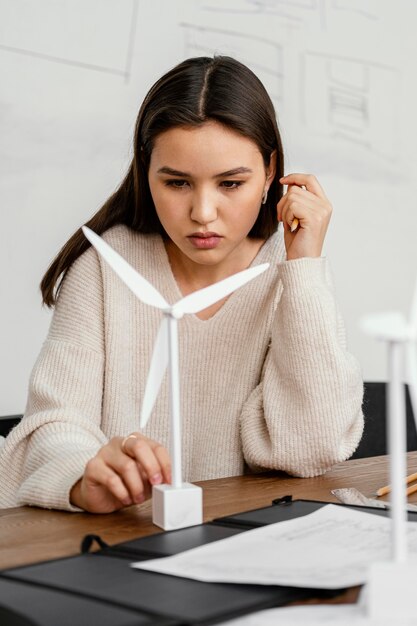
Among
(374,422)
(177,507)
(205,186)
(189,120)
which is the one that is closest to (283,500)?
(177,507)

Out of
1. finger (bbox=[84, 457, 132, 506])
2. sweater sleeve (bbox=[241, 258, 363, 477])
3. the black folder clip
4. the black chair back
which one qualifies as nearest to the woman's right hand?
finger (bbox=[84, 457, 132, 506])

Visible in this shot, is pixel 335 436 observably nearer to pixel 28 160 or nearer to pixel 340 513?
pixel 340 513

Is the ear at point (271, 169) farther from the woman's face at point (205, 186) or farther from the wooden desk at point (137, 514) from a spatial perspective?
the wooden desk at point (137, 514)

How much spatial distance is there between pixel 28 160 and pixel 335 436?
1.15m

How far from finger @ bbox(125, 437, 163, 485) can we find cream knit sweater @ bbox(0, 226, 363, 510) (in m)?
0.14

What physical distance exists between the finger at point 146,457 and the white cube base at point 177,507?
4 cm

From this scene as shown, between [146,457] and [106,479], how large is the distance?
0.06 metres

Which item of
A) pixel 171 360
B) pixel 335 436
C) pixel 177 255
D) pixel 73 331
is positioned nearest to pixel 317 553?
pixel 171 360

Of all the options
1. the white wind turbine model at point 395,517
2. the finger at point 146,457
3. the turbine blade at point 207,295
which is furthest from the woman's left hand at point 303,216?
the white wind turbine model at point 395,517

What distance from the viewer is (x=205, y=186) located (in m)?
1.44

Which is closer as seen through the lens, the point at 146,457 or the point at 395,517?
the point at 395,517

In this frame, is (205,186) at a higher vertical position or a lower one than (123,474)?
higher

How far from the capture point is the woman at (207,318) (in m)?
1.43

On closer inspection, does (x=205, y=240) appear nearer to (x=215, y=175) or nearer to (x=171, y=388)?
(x=215, y=175)
